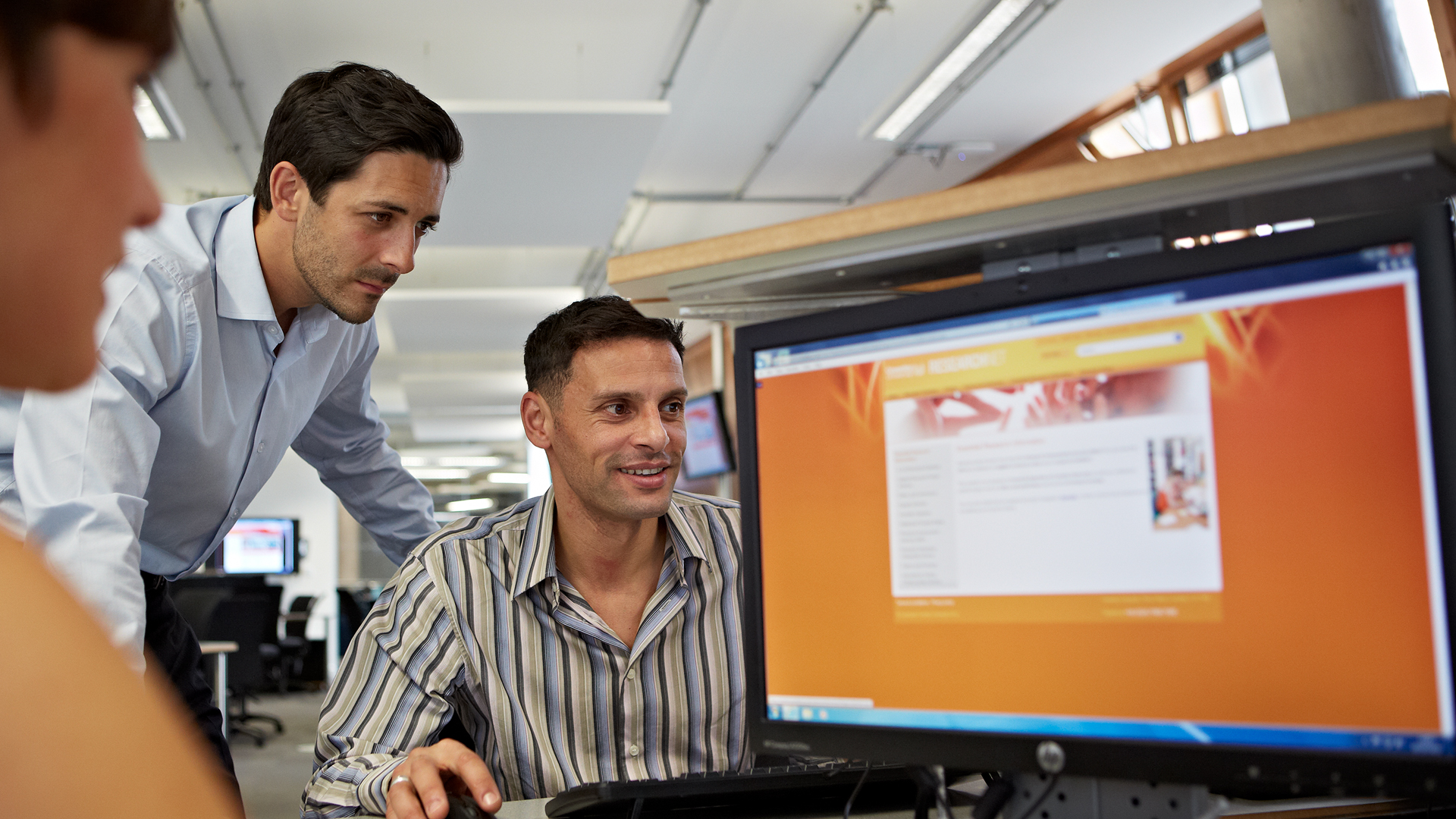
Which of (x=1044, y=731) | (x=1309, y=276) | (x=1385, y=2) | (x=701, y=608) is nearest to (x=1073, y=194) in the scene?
(x=1309, y=276)

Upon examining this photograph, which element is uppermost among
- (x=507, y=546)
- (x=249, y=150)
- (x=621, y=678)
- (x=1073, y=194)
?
(x=249, y=150)

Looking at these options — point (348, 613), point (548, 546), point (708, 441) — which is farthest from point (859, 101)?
point (348, 613)

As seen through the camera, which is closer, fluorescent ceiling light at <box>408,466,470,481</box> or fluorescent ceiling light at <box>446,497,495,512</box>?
fluorescent ceiling light at <box>446,497,495,512</box>

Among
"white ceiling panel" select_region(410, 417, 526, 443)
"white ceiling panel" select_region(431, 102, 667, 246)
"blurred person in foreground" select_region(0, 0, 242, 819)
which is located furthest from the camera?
"white ceiling panel" select_region(410, 417, 526, 443)

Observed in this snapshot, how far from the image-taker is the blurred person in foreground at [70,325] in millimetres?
260

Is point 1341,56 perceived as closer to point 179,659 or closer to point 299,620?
point 179,659

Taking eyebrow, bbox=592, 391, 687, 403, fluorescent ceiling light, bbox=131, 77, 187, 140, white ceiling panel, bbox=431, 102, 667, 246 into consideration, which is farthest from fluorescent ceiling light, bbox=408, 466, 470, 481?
eyebrow, bbox=592, 391, 687, 403

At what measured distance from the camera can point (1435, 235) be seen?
62 cm

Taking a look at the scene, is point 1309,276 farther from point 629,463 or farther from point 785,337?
point 629,463

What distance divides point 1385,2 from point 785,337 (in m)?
1.19

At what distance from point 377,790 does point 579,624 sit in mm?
336

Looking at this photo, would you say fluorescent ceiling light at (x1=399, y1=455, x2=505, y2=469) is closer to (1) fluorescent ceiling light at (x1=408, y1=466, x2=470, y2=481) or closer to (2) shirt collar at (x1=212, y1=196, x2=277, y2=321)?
(1) fluorescent ceiling light at (x1=408, y1=466, x2=470, y2=481)

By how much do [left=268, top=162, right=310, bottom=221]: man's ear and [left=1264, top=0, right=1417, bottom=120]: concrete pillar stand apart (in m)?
1.39

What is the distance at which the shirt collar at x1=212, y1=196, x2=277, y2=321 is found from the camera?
144cm
